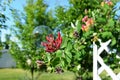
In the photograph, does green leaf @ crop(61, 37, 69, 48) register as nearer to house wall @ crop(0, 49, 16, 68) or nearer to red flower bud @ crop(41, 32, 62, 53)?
red flower bud @ crop(41, 32, 62, 53)

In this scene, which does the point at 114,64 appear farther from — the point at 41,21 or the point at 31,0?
the point at 31,0

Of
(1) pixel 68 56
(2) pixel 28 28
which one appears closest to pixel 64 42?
(1) pixel 68 56

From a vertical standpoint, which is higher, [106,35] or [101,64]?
[106,35]

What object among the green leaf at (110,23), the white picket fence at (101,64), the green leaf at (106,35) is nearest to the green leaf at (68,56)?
the white picket fence at (101,64)

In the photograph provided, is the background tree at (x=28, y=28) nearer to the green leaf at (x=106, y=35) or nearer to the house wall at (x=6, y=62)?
the green leaf at (x=106, y=35)

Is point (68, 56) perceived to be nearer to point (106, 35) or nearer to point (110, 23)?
point (106, 35)

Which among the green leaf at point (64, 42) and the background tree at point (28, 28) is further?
the background tree at point (28, 28)

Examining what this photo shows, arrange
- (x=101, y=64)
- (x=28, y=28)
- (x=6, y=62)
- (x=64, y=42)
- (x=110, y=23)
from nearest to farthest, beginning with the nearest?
(x=101, y=64) → (x=64, y=42) → (x=110, y=23) → (x=28, y=28) → (x=6, y=62)

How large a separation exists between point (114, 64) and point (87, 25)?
0.50m

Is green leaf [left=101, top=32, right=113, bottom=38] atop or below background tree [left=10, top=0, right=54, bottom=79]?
below

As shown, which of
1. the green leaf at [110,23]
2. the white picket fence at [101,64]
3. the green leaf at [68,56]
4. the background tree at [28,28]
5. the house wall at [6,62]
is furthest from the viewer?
the house wall at [6,62]

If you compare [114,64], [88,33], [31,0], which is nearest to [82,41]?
[88,33]

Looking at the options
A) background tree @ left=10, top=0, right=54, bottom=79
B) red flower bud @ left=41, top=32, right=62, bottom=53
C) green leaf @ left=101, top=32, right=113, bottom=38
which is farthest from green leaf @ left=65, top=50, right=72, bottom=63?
background tree @ left=10, top=0, right=54, bottom=79

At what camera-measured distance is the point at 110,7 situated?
13.1ft
